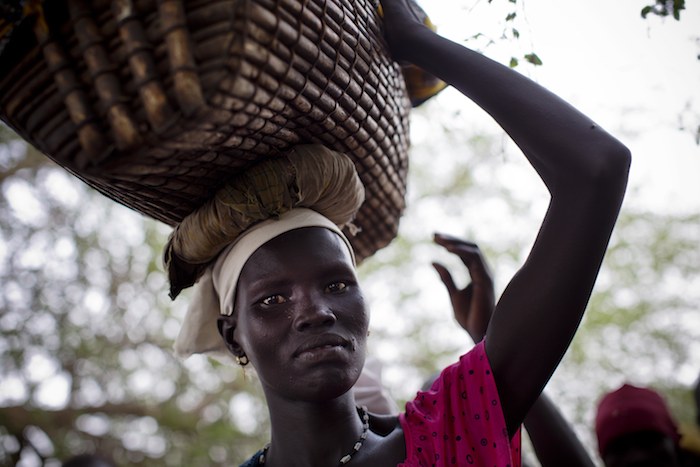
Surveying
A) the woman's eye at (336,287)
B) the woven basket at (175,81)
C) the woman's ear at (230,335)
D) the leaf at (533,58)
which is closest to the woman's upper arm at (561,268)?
the leaf at (533,58)

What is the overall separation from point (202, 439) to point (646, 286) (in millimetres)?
3989

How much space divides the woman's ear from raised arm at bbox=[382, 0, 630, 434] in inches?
28.8

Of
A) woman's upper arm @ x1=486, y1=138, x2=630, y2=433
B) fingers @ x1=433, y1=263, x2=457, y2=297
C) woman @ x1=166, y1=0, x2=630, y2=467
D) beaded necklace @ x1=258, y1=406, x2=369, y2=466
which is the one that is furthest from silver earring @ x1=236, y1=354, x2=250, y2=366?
woman's upper arm @ x1=486, y1=138, x2=630, y2=433

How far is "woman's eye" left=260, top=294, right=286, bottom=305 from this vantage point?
1.77 meters

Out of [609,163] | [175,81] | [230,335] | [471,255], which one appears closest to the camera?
[175,81]

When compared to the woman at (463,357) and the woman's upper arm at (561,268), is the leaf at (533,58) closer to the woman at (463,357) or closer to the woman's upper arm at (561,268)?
the woman at (463,357)

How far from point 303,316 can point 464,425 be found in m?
0.46

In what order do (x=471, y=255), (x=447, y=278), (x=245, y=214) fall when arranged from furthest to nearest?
(x=447, y=278) < (x=471, y=255) < (x=245, y=214)

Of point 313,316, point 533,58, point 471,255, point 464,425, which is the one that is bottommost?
point 464,425

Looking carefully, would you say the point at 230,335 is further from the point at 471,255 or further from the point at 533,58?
the point at 533,58

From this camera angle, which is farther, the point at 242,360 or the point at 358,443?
the point at 242,360

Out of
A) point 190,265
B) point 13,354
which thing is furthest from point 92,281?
point 190,265

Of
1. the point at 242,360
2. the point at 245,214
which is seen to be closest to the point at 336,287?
the point at 245,214

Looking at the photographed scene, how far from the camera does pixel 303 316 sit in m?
1.70
